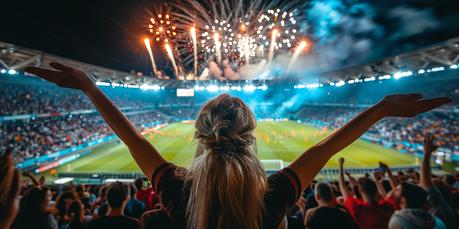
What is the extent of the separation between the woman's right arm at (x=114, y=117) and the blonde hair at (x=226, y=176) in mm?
297

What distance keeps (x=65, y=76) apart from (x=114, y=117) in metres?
0.44

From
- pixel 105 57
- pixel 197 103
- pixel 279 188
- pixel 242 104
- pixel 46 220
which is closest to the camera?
pixel 279 188

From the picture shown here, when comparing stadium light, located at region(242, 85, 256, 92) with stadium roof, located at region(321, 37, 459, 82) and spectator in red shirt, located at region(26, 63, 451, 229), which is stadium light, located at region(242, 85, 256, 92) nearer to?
stadium roof, located at region(321, 37, 459, 82)

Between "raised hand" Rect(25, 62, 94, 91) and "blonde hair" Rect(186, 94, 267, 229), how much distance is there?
0.89 metres

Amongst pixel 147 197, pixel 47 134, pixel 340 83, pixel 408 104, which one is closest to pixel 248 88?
pixel 340 83

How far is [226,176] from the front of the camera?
1.15m

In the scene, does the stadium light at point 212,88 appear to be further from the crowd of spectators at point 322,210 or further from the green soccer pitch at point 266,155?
the crowd of spectators at point 322,210

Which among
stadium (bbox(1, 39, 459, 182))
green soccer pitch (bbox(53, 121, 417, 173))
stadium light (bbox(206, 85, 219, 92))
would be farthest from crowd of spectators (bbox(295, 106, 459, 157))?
stadium light (bbox(206, 85, 219, 92))

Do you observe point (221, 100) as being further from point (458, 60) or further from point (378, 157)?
point (458, 60)

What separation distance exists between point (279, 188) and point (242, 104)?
539mm

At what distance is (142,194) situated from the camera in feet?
23.8

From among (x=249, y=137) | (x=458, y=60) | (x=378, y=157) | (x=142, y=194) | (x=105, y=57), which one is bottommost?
(x=378, y=157)

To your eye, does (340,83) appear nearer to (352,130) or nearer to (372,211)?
(372,211)

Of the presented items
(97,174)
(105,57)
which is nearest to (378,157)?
(97,174)
